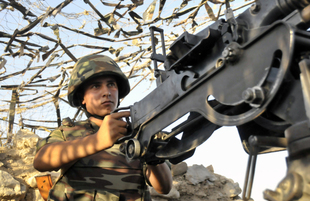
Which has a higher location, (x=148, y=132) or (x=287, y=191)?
(x=148, y=132)

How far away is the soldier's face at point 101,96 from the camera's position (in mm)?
2066

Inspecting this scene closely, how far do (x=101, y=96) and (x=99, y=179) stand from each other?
1.76 feet

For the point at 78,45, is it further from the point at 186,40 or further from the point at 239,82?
the point at 239,82

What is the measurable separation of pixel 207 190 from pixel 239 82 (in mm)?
3135

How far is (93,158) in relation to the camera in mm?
1949

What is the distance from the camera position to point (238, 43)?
0.97 m

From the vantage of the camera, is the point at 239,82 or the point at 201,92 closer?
the point at 239,82

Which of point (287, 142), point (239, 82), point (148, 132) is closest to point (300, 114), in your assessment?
point (287, 142)

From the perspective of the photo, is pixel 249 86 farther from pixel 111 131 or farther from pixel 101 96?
pixel 101 96

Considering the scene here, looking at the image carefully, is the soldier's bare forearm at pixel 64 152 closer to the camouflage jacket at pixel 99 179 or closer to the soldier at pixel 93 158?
the soldier at pixel 93 158

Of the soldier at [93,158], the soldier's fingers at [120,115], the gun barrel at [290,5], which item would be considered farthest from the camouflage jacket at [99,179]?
the gun barrel at [290,5]

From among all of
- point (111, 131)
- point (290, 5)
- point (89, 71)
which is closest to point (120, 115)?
point (111, 131)

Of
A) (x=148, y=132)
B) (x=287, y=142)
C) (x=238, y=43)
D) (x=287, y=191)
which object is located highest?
(x=238, y=43)

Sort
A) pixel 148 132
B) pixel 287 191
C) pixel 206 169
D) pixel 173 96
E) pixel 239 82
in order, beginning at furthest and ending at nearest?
pixel 206 169
pixel 148 132
pixel 173 96
pixel 239 82
pixel 287 191
